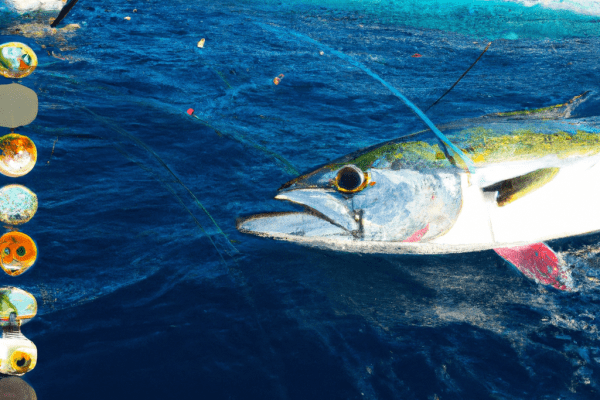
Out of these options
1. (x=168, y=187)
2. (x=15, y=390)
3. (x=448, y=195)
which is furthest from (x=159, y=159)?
(x=448, y=195)

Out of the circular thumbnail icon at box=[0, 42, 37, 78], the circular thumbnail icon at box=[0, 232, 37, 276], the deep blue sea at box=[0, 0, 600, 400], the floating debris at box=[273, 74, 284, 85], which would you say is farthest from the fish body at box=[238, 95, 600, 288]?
the floating debris at box=[273, 74, 284, 85]

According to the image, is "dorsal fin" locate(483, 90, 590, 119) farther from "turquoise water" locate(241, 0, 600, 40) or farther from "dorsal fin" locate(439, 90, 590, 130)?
"turquoise water" locate(241, 0, 600, 40)

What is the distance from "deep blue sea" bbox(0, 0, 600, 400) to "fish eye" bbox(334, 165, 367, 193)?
56 centimetres

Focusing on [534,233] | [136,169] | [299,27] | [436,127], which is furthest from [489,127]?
[299,27]

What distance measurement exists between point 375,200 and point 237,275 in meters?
1.19

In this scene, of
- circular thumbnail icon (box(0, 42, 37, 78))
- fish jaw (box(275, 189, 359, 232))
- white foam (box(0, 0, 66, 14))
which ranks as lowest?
fish jaw (box(275, 189, 359, 232))

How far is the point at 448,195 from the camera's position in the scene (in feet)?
10.0

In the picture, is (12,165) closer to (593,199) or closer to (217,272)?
(217,272)

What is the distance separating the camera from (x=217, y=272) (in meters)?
2.86

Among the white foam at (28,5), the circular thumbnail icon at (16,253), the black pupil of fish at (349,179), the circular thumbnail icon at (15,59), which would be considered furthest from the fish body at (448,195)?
the white foam at (28,5)

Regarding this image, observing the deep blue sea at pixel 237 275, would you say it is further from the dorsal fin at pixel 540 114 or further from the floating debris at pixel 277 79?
the dorsal fin at pixel 540 114

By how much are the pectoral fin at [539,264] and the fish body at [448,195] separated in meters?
0.04

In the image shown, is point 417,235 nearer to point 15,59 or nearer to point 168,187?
point 168,187

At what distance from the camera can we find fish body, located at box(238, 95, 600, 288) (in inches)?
118
